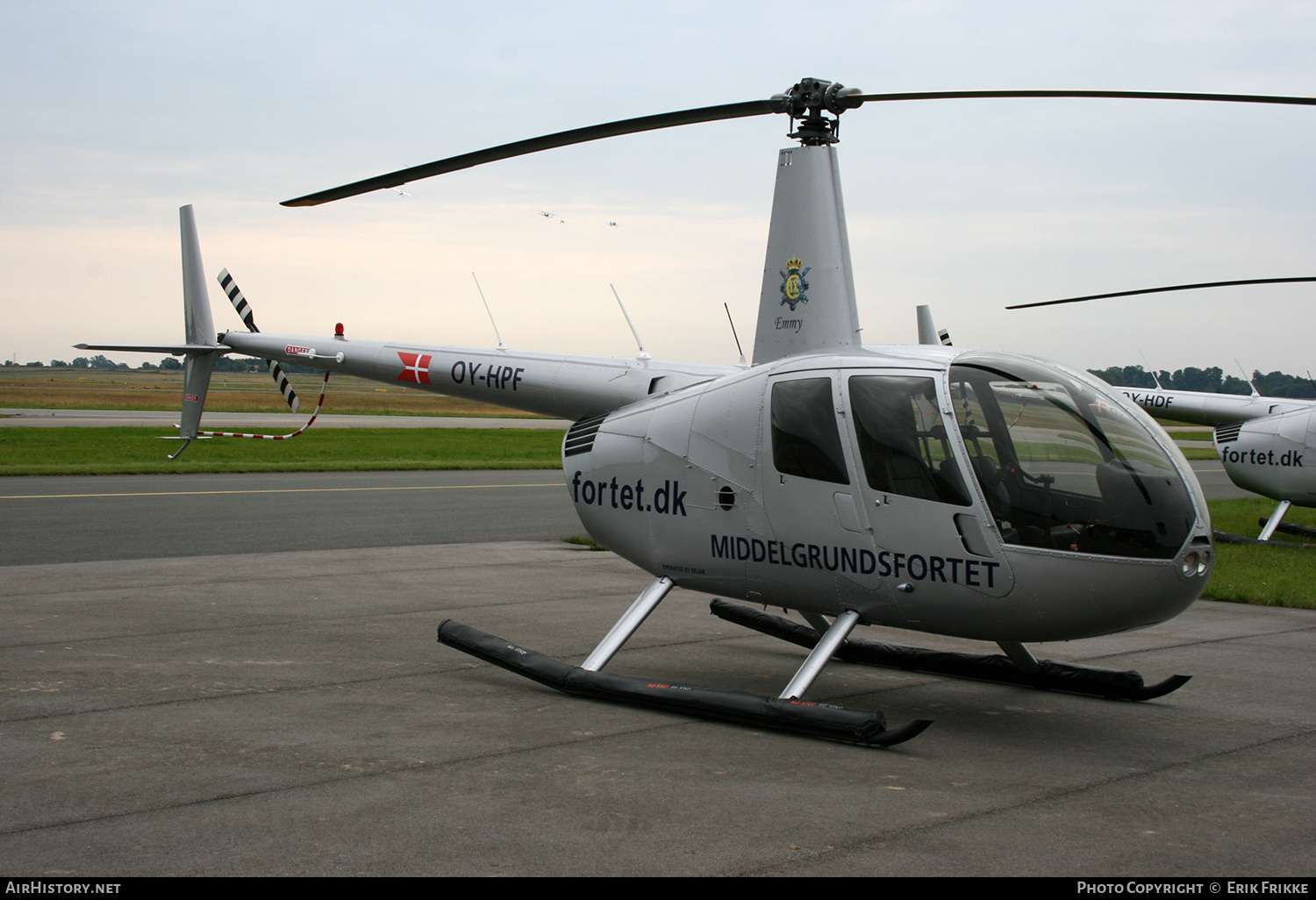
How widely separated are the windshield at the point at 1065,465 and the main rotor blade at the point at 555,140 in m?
1.99

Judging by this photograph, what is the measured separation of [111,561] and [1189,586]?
10.4 meters

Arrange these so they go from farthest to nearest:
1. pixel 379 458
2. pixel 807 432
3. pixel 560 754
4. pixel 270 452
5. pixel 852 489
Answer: pixel 270 452 → pixel 379 458 → pixel 807 432 → pixel 852 489 → pixel 560 754

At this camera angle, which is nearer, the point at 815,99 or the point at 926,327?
the point at 815,99

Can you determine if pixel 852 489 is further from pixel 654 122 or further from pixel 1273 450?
pixel 1273 450

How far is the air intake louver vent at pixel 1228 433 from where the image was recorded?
1616 cm

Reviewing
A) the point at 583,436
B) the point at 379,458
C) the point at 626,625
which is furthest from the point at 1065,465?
the point at 379,458

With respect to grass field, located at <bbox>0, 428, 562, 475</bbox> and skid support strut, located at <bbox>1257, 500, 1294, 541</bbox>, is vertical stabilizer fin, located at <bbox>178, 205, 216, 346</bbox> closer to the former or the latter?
grass field, located at <bbox>0, 428, 562, 475</bbox>

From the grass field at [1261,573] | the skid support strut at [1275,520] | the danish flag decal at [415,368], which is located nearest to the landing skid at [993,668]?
the danish flag decal at [415,368]

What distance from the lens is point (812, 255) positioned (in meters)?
7.02

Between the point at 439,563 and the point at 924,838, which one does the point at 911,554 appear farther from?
the point at 439,563

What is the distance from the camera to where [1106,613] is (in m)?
5.52

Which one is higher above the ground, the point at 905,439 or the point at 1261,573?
the point at 905,439

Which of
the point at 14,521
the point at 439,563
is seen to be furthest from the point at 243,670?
the point at 14,521

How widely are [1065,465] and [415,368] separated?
581cm
